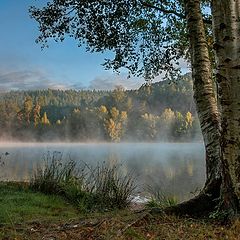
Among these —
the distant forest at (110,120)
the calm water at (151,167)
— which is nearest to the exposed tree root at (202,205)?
the calm water at (151,167)

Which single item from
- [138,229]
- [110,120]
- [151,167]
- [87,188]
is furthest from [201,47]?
[110,120]

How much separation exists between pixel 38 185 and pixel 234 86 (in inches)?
296

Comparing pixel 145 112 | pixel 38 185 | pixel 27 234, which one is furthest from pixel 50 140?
pixel 27 234

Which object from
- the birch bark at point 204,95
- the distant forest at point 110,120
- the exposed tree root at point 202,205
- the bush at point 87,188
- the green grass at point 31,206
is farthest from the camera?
the distant forest at point 110,120

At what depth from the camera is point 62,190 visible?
10047 millimetres

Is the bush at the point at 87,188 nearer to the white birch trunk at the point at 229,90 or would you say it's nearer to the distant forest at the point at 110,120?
the white birch trunk at the point at 229,90

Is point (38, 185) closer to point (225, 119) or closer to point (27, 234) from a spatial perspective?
point (27, 234)

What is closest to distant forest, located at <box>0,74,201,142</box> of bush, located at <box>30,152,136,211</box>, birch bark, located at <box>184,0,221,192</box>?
bush, located at <box>30,152,136,211</box>

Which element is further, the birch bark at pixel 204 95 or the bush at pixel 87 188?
the bush at pixel 87 188

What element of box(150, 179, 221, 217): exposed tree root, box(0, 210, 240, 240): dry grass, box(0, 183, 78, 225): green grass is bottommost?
box(0, 183, 78, 225): green grass

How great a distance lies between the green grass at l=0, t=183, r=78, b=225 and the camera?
6.82 metres

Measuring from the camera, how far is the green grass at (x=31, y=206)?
22.4ft

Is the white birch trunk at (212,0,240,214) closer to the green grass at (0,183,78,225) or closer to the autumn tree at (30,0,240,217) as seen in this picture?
the autumn tree at (30,0,240,217)

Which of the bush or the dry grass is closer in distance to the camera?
the dry grass
